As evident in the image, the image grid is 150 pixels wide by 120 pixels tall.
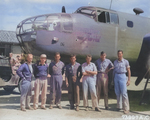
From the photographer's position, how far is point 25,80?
19.2ft

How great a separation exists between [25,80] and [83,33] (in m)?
2.79

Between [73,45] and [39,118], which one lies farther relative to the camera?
[73,45]

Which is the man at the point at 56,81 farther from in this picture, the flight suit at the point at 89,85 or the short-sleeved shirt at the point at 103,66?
the short-sleeved shirt at the point at 103,66

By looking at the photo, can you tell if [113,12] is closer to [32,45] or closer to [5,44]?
[32,45]

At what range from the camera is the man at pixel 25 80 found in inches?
228

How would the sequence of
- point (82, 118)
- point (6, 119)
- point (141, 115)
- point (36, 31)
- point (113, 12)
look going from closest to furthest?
point (6, 119)
point (82, 118)
point (141, 115)
point (36, 31)
point (113, 12)

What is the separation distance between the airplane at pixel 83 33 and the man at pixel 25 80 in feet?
3.68

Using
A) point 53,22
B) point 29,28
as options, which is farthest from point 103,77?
point 29,28

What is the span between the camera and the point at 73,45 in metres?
7.14

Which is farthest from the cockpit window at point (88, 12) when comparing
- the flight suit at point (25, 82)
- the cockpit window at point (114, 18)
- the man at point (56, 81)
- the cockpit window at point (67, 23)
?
the flight suit at point (25, 82)

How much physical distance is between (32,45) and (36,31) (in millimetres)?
515

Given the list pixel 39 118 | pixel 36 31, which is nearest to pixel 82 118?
pixel 39 118

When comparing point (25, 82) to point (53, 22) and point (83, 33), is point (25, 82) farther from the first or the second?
point (83, 33)

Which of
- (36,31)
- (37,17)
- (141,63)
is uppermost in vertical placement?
(37,17)
